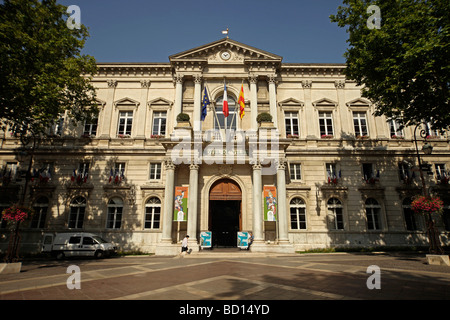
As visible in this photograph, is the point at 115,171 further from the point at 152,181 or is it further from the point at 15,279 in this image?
the point at 15,279

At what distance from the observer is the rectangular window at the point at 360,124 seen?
23828mm

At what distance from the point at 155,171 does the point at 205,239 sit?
7.62 m

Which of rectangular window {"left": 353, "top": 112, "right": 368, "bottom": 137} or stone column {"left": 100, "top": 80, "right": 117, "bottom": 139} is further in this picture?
rectangular window {"left": 353, "top": 112, "right": 368, "bottom": 137}

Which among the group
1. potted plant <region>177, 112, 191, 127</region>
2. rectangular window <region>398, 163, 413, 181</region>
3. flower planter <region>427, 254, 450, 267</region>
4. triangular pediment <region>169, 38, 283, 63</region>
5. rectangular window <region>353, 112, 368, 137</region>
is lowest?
flower planter <region>427, 254, 450, 267</region>

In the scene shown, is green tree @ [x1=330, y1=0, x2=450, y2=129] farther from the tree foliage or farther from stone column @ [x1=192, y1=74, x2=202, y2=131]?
the tree foliage

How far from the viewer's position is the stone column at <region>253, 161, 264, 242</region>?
755 inches

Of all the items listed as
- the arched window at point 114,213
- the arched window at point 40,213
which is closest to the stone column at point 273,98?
the arched window at point 114,213

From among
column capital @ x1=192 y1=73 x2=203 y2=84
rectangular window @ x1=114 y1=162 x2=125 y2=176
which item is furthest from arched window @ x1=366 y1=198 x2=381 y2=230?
rectangular window @ x1=114 y1=162 x2=125 y2=176

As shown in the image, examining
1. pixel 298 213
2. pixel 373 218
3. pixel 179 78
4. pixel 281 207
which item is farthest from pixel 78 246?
pixel 373 218

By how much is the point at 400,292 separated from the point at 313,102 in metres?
20.3

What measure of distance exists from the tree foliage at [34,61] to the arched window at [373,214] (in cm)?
2475

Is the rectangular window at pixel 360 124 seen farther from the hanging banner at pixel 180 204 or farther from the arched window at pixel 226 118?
the hanging banner at pixel 180 204

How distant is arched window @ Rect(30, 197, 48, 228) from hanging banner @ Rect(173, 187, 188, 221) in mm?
11906

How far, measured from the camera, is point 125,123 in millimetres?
24219
